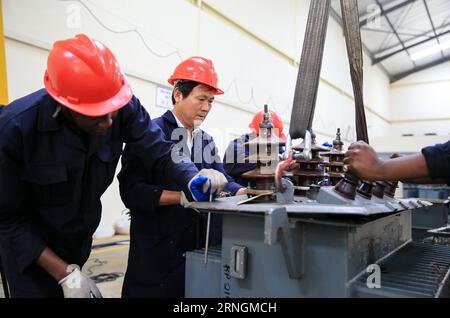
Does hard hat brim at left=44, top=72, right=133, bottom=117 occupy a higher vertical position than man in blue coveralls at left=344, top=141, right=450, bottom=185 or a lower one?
higher

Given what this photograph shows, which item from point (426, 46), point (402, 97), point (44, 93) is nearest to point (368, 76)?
point (426, 46)

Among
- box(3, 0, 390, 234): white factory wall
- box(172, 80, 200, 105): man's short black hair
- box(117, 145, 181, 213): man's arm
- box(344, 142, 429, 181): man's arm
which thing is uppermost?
box(3, 0, 390, 234): white factory wall

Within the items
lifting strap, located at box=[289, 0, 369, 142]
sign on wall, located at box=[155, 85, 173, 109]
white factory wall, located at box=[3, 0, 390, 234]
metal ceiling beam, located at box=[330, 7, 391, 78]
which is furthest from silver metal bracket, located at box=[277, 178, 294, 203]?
metal ceiling beam, located at box=[330, 7, 391, 78]

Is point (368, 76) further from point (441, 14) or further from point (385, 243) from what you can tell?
point (385, 243)

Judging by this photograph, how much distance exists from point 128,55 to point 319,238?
9.04 feet

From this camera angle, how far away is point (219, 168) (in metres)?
1.48

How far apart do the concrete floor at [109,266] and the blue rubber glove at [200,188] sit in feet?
4.64

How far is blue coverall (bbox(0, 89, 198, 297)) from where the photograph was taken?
2.84 feet

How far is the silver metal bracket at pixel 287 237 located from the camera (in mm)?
627

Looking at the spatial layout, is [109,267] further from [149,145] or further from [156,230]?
[149,145]

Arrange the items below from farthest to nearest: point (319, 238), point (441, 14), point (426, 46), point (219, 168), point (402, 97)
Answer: point (402, 97), point (426, 46), point (441, 14), point (219, 168), point (319, 238)

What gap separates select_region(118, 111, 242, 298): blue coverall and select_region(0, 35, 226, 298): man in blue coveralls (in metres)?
0.15

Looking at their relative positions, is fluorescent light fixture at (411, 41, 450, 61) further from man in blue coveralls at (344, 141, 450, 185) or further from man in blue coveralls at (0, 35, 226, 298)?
man in blue coveralls at (0, 35, 226, 298)

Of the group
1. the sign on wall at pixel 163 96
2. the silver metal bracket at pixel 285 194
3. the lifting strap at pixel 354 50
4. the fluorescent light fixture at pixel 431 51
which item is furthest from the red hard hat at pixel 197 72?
the fluorescent light fixture at pixel 431 51
